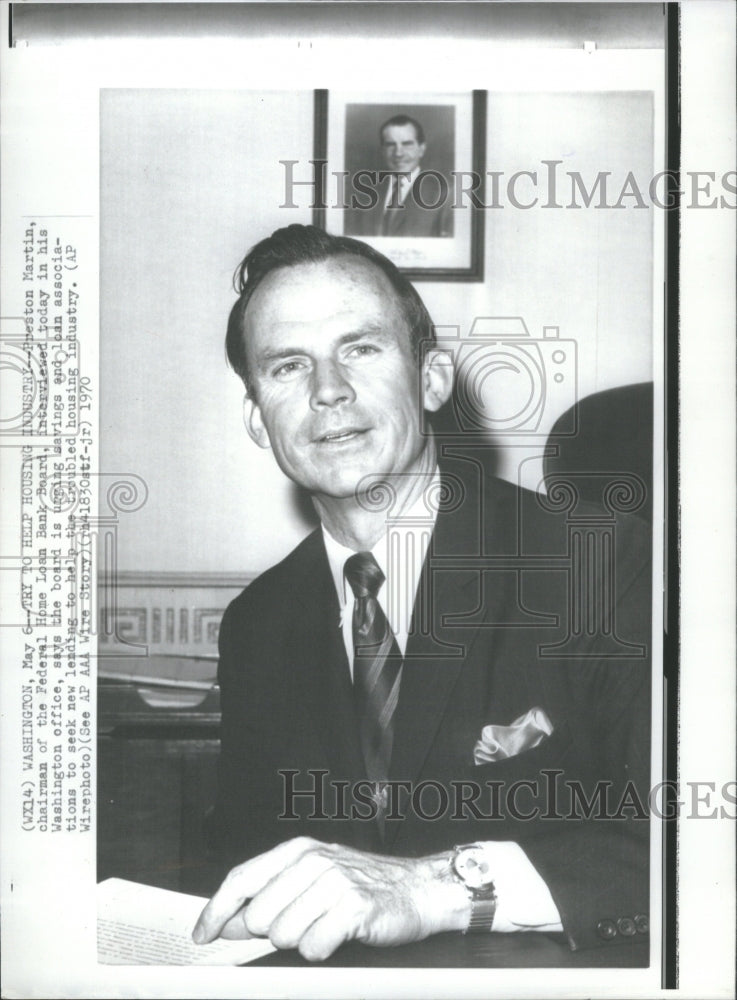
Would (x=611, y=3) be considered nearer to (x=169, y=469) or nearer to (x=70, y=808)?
(x=169, y=469)

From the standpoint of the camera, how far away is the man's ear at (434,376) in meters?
1.29

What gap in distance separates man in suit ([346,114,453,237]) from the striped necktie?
486mm

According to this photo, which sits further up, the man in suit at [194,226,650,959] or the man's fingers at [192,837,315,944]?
the man in suit at [194,226,650,959]

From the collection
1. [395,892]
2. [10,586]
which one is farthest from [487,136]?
[395,892]

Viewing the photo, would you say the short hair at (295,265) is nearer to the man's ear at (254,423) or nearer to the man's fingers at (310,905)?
the man's ear at (254,423)

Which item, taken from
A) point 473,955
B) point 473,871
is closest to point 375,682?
point 473,871

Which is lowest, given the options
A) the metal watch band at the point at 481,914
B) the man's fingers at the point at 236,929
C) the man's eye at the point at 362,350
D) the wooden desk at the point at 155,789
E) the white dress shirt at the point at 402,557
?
the man's fingers at the point at 236,929

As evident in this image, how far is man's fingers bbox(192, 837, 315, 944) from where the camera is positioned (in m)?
1.26

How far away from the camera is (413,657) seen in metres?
1.28

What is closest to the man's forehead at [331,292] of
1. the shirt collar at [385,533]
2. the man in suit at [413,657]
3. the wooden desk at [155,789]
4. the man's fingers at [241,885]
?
the man in suit at [413,657]

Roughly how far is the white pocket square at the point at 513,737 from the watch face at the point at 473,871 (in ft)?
0.40

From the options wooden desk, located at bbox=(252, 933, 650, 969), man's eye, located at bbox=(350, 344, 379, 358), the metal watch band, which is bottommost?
wooden desk, located at bbox=(252, 933, 650, 969)

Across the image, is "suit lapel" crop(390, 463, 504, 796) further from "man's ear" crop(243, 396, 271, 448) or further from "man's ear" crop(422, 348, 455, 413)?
"man's ear" crop(243, 396, 271, 448)

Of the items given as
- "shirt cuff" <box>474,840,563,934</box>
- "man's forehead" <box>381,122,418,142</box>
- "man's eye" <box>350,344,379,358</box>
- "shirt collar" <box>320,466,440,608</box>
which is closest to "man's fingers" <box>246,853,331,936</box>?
"shirt cuff" <box>474,840,563,934</box>
